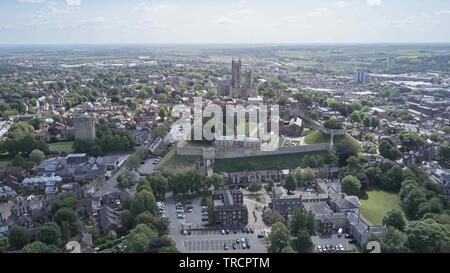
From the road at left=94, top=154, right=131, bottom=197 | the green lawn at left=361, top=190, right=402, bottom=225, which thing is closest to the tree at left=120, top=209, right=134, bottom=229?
the road at left=94, top=154, right=131, bottom=197

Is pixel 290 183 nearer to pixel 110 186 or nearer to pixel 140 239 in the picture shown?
pixel 140 239

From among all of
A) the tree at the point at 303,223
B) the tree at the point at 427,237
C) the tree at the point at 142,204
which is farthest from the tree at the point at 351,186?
the tree at the point at 142,204

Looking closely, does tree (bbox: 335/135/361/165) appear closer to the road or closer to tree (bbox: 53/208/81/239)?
the road

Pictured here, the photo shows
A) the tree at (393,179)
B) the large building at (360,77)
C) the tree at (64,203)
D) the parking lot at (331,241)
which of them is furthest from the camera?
the large building at (360,77)

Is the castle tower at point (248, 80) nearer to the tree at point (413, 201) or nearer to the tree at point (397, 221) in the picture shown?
the tree at point (413, 201)

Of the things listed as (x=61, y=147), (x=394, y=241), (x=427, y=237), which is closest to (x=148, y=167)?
(x=61, y=147)

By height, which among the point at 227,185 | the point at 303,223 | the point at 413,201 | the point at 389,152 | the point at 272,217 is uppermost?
the point at 389,152

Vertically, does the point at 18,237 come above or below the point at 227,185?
above
